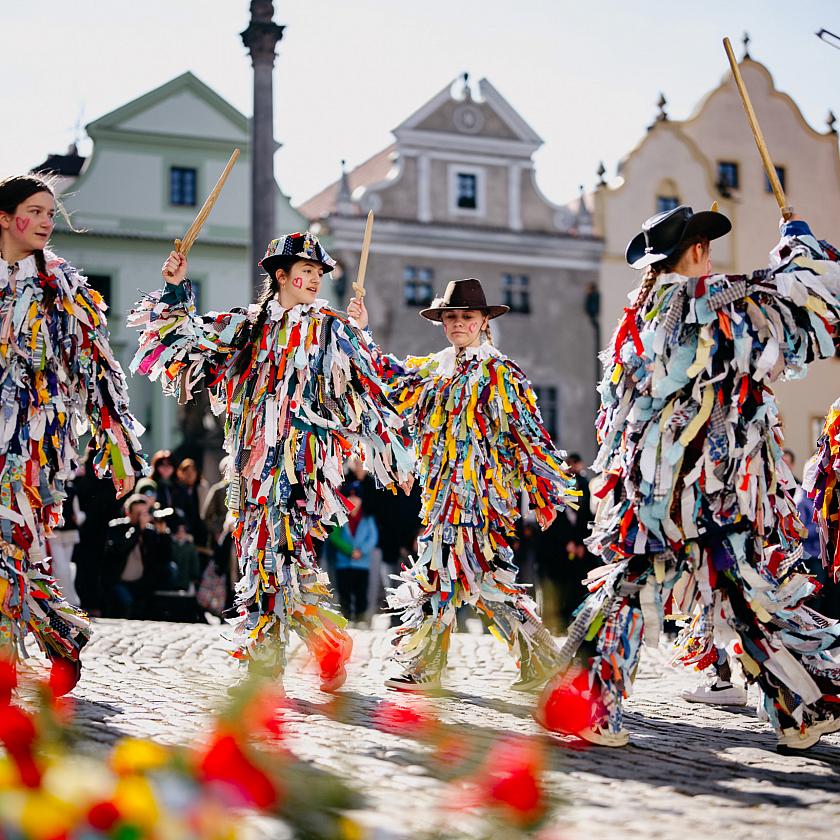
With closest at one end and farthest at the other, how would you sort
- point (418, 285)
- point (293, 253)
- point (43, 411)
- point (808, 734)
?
point (808, 734) < point (43, 411) < point (293, 253) < point (418, 285)

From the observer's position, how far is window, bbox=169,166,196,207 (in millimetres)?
30136

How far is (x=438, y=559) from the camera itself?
6793mm

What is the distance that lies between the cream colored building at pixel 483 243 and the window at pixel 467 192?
2cm

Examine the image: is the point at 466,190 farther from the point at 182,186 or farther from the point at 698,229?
the point at 698,229

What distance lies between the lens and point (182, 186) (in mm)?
30219

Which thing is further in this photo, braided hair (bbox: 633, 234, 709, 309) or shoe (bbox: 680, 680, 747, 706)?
shoe (bbox: 680, 680, 747, 706)

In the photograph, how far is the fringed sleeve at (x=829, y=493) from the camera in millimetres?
5895

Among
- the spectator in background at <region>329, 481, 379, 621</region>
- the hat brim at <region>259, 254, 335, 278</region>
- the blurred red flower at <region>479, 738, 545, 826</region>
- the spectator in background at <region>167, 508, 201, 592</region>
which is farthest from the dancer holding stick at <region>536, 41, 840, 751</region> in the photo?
the spectator in background at <region>329, 481, 379, 621</region>

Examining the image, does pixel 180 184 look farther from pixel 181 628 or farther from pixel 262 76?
pixel 181 628

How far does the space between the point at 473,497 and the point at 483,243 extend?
24439 millimetres

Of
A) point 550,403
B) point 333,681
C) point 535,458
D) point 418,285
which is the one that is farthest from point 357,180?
point 333,681

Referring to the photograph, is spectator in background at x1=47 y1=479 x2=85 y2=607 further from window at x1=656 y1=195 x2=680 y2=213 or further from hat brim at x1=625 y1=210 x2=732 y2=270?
window at x1=656 y1=195 x2=680 y2=213

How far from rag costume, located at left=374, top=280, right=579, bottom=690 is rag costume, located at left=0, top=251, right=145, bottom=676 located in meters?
1.56

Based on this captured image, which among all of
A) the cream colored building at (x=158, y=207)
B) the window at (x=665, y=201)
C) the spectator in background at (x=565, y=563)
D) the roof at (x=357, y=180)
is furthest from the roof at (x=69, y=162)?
the spectator in background at (x=565, y=563)
